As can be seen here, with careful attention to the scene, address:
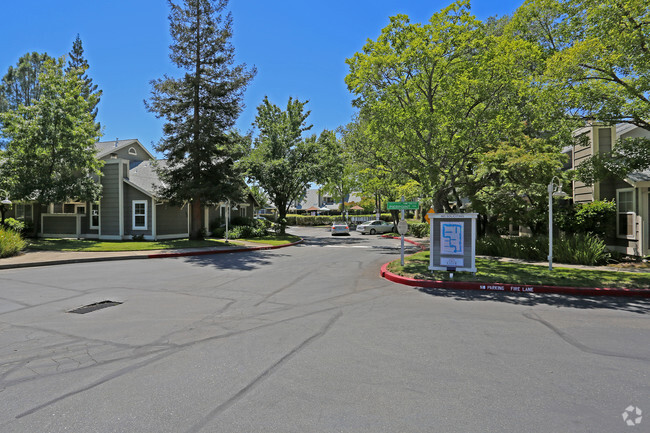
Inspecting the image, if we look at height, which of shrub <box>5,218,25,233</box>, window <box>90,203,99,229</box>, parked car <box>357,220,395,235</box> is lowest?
parked car <box>357,220,395,235</box>

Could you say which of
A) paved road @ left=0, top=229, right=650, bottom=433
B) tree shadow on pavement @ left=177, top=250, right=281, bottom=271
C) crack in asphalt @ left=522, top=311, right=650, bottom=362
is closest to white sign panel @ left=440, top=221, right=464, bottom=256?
paved road @ left=0, top=229, right=650, bottom=433

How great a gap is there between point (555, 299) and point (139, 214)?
2229cm

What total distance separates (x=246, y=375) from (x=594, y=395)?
3596mm

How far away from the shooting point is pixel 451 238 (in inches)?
437

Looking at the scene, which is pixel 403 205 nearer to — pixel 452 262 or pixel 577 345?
pixel 452 262

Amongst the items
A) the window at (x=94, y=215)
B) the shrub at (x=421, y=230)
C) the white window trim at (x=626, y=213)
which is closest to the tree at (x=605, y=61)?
the white window trim at (x=626, y=213)

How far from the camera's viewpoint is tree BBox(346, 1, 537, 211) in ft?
43.6

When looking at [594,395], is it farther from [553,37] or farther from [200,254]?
[200,254]

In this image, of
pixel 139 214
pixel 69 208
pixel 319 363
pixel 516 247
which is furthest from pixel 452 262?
pixel 69 208

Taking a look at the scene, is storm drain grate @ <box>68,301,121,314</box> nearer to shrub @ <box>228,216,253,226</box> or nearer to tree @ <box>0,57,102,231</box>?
tree @ <box>0,57,102,231</box>

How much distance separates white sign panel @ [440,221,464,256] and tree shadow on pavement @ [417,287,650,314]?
65.0 inches

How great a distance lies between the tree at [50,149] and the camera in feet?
66.8

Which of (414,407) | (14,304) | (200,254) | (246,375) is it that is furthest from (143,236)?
(414,407)

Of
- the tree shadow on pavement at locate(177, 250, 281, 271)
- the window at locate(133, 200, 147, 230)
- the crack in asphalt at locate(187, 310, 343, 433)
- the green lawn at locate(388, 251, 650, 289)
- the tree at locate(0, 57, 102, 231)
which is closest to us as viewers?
the crack in asphalt at locate(187, 310, 343, 433)
